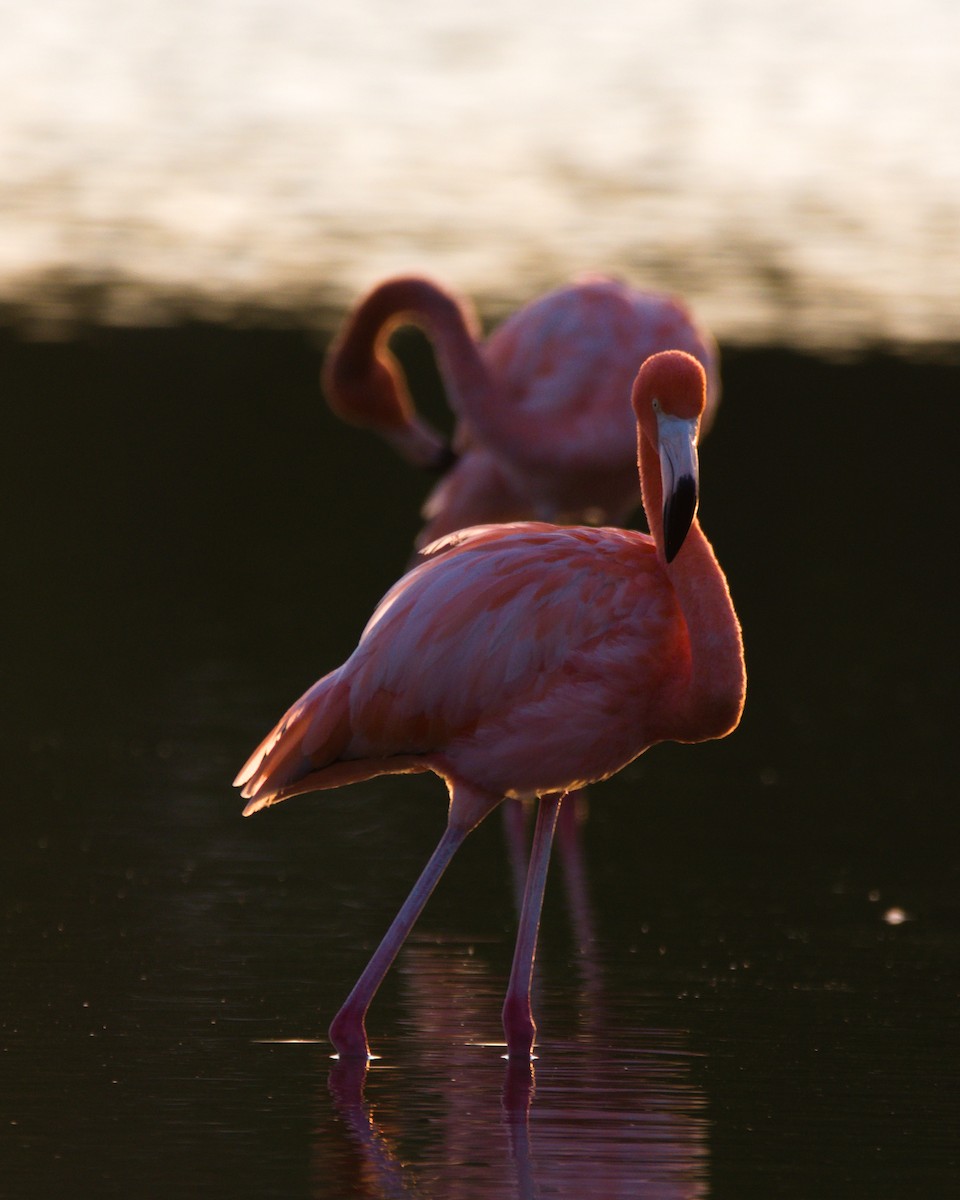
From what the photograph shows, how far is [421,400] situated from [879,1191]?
12.3 meters

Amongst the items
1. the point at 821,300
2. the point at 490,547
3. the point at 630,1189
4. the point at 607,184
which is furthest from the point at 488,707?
the point at 607,184

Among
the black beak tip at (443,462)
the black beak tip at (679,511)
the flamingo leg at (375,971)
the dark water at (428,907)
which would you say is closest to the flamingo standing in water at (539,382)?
the black beak tip at (443,462)

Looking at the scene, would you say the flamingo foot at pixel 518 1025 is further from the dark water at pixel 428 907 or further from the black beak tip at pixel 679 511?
the black beak tip at pixel 679 511

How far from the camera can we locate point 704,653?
572 cm

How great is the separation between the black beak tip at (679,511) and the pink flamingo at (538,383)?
346 cm

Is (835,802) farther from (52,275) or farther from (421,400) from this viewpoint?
(52,275)

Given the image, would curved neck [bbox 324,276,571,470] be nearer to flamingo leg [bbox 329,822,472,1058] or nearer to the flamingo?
the flamingo

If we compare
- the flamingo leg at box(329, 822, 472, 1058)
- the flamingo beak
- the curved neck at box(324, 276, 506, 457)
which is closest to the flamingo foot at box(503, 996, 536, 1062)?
the flamingo leg at box(329, 822, 472, 1058)

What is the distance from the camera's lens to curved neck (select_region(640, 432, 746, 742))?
5.72 metres

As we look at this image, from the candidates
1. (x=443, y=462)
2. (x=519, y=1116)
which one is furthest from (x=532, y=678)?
(x=443, y=462)

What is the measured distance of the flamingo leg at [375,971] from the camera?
18.6 feet

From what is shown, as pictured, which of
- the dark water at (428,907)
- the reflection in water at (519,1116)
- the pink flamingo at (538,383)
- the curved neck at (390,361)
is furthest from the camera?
the curved neck at (390,361)

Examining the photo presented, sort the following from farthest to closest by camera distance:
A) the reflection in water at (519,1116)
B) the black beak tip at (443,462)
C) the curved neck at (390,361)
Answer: the black beak tip at (443,462) < the curved neck at (390,361) < the reflection in water at (519,1116)

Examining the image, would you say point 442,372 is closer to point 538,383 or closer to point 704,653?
point 538,383
